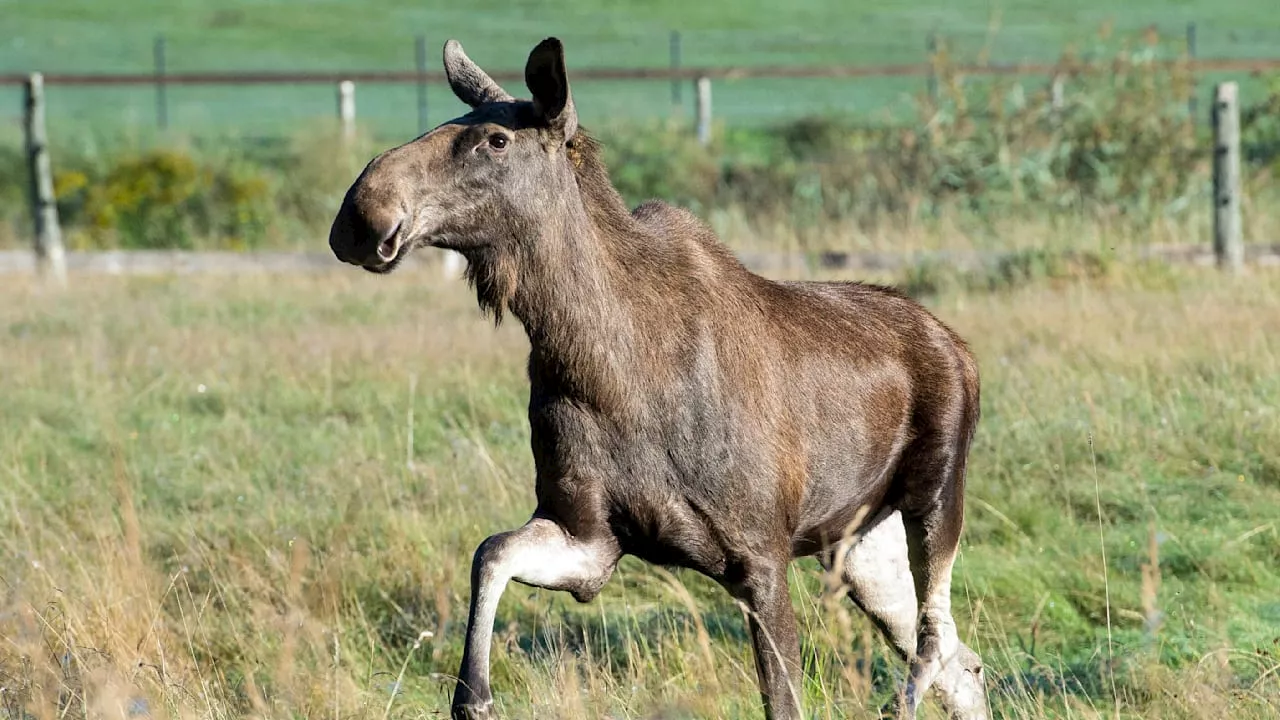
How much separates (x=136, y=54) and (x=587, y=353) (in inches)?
2023

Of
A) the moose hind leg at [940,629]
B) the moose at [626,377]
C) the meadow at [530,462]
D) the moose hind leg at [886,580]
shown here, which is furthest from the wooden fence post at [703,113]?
the moose at [626,377]

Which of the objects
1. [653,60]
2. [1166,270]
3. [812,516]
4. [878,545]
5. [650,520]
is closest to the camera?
[650,520]

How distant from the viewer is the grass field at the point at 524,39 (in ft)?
147

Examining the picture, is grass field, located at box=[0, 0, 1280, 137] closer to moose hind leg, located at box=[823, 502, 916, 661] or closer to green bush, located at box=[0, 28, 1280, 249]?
green bush, located at box=[0, 28, 1280, 249]

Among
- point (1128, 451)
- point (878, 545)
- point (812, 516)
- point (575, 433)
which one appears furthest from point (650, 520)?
point (1128, 451)

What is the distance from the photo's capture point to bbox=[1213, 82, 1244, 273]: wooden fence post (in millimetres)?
13711

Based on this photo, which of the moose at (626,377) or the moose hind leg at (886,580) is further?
the moose hind leg at (886,580)

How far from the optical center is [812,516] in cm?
506

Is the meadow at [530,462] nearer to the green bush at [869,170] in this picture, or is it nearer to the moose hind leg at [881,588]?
the green bush at [869,170]

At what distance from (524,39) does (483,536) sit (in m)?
47.8

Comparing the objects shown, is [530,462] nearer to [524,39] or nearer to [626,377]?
[626,377]

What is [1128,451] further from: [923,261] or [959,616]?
[923,261]

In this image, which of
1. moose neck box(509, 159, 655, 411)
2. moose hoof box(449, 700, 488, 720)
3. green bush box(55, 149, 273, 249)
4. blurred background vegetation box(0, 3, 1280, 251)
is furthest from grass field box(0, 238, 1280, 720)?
green bush box(55, 149, 273, 249)

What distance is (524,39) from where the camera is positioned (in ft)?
176
